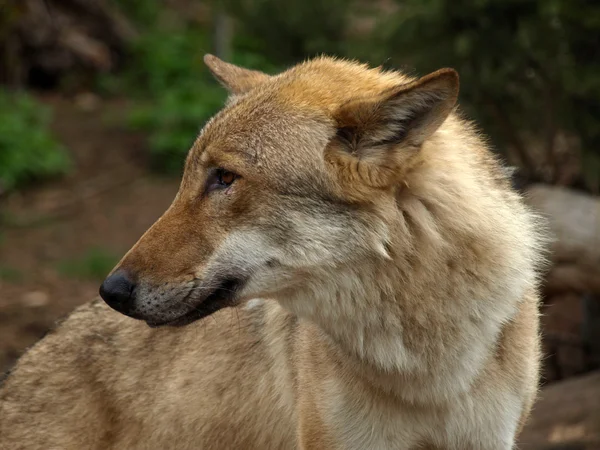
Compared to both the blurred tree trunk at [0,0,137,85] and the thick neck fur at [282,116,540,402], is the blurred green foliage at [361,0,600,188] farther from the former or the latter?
the blurred tree trunk at [0,0,137,85]

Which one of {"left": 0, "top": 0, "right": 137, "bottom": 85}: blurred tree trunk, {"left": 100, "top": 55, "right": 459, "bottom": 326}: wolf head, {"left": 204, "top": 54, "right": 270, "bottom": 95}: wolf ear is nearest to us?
{"left": 100, "top": 55, "right": 459, "bottom": 326}: wolf head

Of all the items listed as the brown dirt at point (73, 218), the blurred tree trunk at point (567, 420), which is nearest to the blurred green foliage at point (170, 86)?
the brown dirt at point (73, 218)

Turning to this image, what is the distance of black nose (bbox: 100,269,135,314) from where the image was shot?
3.82 m

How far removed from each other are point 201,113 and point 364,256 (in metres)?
8.96

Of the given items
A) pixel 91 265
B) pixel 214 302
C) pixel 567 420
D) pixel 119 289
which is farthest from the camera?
pixel 91 265

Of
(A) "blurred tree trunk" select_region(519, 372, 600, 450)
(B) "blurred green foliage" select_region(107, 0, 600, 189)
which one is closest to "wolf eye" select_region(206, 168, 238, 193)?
(A) "blurred tree trunk" select_region(519, 372, 600, 450)

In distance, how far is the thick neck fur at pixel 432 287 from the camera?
388cm

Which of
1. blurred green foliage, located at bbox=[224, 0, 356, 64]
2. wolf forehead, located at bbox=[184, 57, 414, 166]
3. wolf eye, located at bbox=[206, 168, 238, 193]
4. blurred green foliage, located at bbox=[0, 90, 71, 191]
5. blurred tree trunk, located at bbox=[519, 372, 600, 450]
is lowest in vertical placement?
blurred tree trunk, located at bbox=[519, 372, 600, 450]

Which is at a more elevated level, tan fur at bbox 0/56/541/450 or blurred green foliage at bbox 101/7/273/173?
blurred green foliage at bbox 101/7/273/173

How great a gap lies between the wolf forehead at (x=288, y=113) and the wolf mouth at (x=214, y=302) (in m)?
0.53

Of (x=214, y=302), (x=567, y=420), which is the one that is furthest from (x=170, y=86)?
(x=214, y=302)

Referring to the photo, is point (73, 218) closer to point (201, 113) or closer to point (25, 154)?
point (25, 154)

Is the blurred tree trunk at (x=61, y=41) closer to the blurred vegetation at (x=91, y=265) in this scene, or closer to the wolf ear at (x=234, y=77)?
the blurred vegetation at (x=91, y=265)

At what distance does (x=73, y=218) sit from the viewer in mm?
11203
